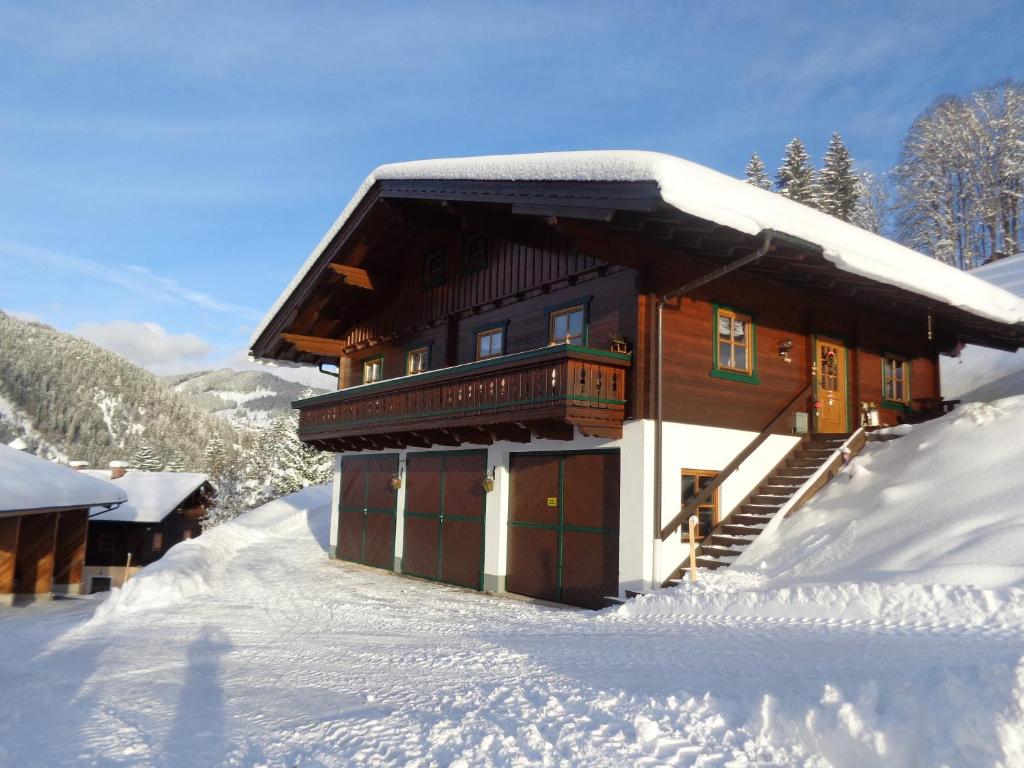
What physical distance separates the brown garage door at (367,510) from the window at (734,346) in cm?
907

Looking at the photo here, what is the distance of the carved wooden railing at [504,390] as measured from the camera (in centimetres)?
1178

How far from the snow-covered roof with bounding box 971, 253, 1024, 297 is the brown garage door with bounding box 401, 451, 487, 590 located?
74.0ft

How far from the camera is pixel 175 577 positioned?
47.6 feet

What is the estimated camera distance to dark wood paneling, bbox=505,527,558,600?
13594 mm

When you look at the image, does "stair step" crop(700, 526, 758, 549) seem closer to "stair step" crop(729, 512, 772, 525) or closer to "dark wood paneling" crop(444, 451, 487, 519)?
"stair step" crop(729, 512, 772, 525)

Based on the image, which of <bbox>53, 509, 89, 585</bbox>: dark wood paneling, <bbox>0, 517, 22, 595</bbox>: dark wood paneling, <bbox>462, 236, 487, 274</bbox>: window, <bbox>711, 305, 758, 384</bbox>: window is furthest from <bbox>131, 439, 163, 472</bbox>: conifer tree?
<bbox>711, 305, 758, 384</bbox>: window

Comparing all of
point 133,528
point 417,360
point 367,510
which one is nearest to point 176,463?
point 133,528

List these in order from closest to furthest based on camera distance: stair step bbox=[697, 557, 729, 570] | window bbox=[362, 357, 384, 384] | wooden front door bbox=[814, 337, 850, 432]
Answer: stair step bbox=[697, 557, 729, 570]
wooden front door bbox=[814, 337, 850, 432]
window bbox=[362, 357, 384, 384]

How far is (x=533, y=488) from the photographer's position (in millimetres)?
14227

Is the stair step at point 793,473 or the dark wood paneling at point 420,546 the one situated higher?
the stair step at point 793,473

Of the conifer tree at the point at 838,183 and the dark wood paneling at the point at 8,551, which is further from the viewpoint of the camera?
the conifer tree at the point at 838,183

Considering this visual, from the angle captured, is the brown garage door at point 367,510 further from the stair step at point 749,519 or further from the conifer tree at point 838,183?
the conifer tree at point 838,183

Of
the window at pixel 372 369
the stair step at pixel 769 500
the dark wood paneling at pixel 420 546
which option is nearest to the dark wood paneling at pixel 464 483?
the dark wood paneling at pixel 420 546

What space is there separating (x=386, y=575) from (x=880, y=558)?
38.1 feet
